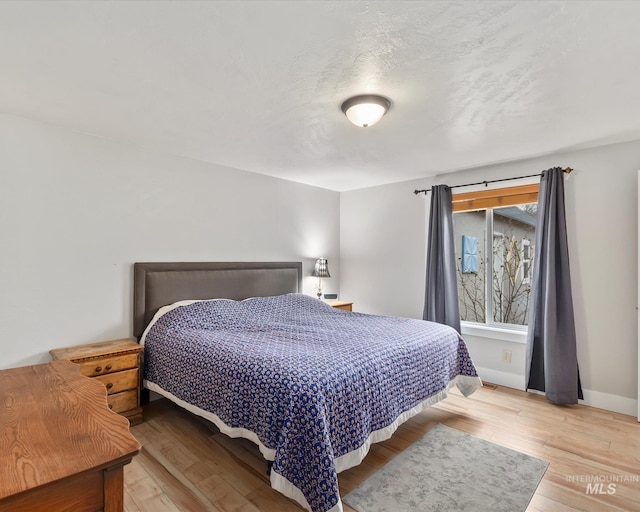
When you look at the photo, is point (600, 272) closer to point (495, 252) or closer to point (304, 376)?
point (495, 252)

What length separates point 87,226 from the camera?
282 cm

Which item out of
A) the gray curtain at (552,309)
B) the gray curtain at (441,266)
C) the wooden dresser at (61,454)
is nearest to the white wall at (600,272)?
the gray curtain at (552,309)

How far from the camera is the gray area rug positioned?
185cm

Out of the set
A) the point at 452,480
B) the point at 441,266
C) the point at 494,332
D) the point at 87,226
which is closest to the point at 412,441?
the point at 452,480

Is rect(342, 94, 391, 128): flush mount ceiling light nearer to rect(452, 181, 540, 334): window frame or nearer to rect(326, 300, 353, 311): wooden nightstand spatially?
rect(452, 181, 540, 334): window frame

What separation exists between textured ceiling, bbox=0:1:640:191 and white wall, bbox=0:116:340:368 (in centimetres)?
26

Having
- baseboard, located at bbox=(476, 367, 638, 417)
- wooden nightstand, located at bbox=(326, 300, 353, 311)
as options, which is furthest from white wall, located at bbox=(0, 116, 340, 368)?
baseboard, located at bbox=(476, 367, 638, 417)

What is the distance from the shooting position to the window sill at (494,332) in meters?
3.54

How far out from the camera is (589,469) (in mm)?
2135

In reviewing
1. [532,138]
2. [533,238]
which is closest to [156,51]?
[532,138]

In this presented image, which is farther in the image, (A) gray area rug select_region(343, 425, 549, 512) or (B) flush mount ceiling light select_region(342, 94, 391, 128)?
(B) flush mount ceiling light select_region(342, 94, 391, 128)

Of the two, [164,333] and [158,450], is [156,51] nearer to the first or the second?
[164,333]

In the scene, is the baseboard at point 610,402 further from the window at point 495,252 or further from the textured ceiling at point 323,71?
the textured ceiling at point 323,71

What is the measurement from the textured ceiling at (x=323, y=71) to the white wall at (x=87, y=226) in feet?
0.84
